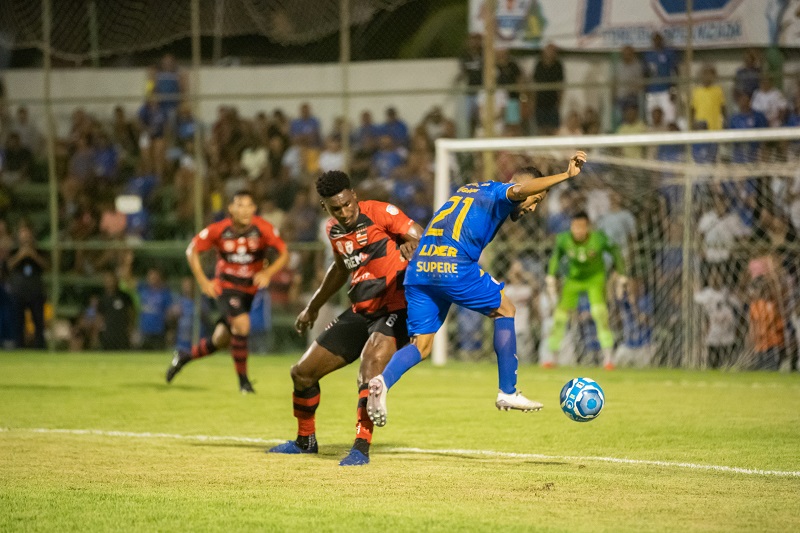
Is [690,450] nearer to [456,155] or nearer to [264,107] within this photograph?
[456,155]

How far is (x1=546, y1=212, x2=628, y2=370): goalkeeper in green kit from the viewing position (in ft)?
56.0

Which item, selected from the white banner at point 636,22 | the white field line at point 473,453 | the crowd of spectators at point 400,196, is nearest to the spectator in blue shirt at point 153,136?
the crowd of spectators at point 400,196

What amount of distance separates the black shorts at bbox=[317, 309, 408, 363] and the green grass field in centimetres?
83

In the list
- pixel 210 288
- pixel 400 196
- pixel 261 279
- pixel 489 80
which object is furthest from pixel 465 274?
pixel 400 196

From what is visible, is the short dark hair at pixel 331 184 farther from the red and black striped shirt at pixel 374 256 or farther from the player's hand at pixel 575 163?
the player's hand at pixel 575 163

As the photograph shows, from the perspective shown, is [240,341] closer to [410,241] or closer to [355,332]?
[355,332]

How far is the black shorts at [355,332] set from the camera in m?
8.56

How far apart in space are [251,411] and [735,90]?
10.4 metres

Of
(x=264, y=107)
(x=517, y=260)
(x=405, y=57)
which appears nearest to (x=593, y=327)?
(x=517, y=260)

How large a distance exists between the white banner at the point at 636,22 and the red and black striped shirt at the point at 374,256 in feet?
37.8

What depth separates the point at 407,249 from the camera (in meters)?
8.66

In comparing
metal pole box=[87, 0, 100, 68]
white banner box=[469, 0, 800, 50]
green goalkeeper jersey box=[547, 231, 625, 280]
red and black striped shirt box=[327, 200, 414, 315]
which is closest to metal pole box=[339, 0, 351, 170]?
white banner box=[469, 0, 800, 50]

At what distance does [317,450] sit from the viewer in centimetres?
896

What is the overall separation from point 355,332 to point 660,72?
12.0 m
